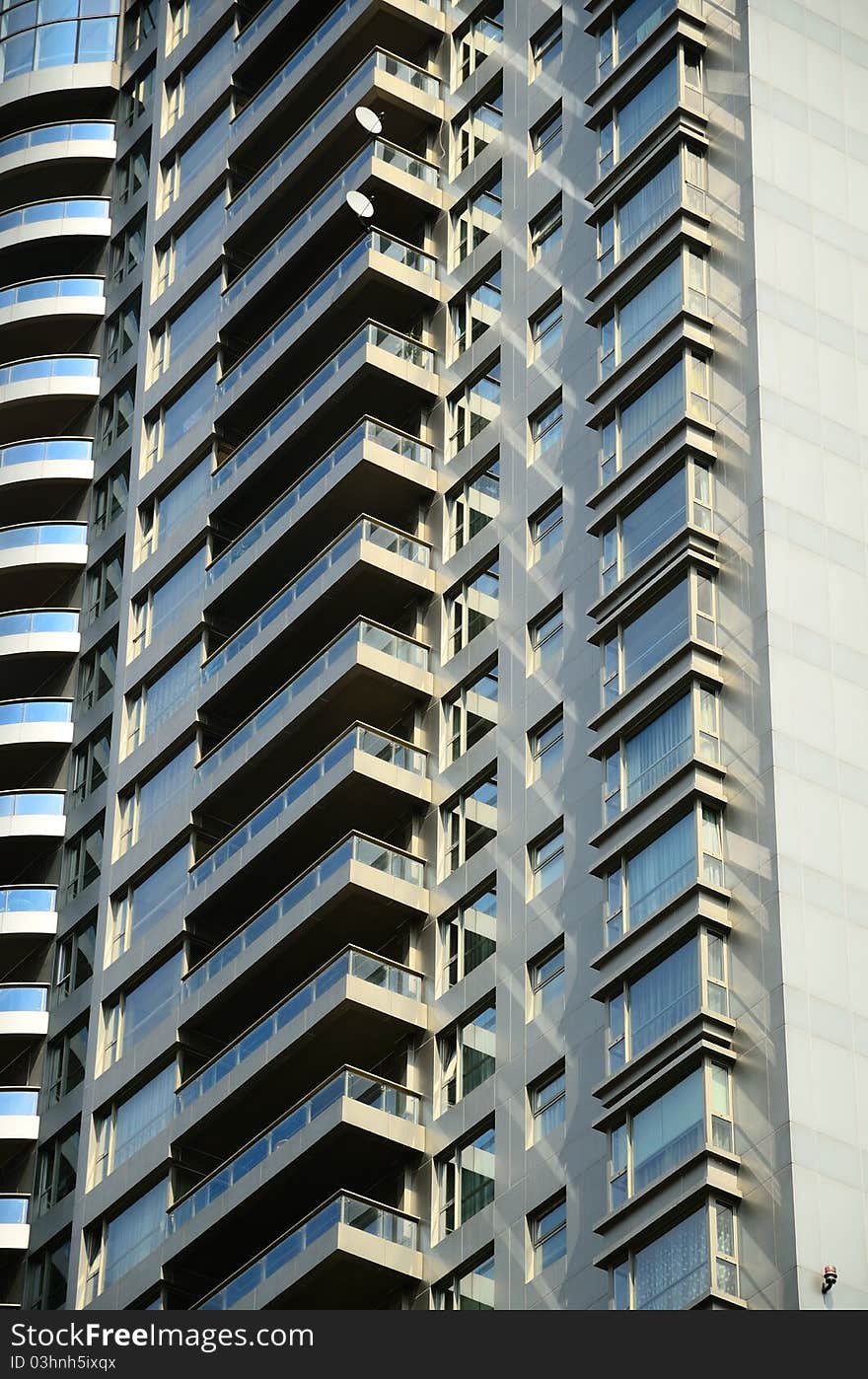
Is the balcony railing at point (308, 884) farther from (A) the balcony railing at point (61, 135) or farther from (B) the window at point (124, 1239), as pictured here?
(A) the balcony railing at point (61, 135)

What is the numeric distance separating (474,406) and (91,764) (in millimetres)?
15871

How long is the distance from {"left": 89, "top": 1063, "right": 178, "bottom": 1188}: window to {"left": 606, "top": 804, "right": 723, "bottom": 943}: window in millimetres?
Result: 14843

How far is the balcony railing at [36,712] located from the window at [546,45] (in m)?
21.1

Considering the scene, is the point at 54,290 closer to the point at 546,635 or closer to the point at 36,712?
the point at 36,712

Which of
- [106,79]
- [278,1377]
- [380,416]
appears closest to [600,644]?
[380,416]

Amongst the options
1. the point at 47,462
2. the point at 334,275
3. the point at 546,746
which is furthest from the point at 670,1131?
the point at 47,462

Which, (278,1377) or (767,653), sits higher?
(767,653)

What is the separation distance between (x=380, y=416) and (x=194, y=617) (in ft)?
22.8

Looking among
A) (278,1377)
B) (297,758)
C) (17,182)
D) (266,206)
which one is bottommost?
(278,1377)

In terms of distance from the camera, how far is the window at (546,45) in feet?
210

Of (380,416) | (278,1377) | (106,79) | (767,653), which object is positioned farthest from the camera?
(106,79)

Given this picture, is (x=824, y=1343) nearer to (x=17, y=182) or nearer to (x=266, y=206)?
(x=266, y=206)

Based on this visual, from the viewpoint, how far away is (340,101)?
69.4 metres

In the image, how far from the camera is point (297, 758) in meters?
62.5
